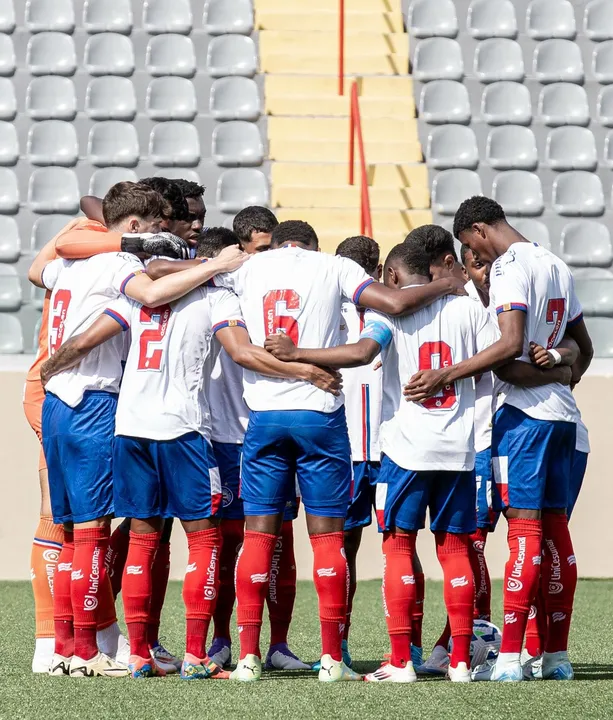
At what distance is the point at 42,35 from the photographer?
1064 centimetres

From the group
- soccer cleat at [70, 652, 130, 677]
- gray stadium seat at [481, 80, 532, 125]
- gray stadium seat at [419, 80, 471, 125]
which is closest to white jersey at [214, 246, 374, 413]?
soccer cleat at [70, 652, 130, 677]

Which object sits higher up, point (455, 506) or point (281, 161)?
point (281, 161)

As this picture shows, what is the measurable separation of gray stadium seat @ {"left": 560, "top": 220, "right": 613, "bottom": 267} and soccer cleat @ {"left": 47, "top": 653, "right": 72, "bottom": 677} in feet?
19.8

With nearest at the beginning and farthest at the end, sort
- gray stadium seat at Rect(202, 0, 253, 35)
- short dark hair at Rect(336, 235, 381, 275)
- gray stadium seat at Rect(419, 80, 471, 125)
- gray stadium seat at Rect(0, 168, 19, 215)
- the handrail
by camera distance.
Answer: short dark hair at Rect(336, 235, 381, 275), the handrail, gray stadium seat at Rect(0, 168, 19, 215), gray stadium seat at Rect(419, 80, 471, 125), gray stadium seat at Rect(202, 0, 253, 35)

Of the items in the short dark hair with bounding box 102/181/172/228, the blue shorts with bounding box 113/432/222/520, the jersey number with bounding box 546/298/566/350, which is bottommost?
the blue shorts with bounding box 113/432/222/520

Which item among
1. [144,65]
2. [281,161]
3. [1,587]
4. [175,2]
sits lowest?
[1,587]

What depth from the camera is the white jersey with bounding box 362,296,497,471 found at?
4.19 m

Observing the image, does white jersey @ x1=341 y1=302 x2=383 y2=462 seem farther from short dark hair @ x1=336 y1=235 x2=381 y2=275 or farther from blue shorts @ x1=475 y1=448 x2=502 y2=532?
blue shorts @ x1=475 y1=448 x2=502 y2=532

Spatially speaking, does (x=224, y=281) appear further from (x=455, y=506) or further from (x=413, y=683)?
(x=413, y=683)

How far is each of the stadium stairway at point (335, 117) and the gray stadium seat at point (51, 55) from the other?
1.78 metres

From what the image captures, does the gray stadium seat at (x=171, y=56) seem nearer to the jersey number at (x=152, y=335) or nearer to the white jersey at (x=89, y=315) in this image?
the white jersey at (x=89, y=315)

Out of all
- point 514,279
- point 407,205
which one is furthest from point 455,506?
point 407,205

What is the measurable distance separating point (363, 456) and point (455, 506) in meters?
0.84

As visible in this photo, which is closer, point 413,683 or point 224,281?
point 413,683
